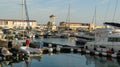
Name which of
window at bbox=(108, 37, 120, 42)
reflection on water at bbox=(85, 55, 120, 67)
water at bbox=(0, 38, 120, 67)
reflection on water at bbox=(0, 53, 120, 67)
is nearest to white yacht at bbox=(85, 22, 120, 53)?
window at bbox=(108, 37, 120, 42)

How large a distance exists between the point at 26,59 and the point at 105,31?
15.2m

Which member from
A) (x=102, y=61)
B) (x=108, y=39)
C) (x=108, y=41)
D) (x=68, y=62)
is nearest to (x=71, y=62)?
(x=68, y=62)

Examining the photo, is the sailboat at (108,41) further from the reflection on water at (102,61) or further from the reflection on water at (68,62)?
the reflection on water at (68,62)

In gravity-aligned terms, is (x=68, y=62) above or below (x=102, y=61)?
above

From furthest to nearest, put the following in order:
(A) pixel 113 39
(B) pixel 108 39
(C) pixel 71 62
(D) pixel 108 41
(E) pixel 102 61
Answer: (B) pixel 108 39, (D) pixel 108 41, (A) pixel 113 39, (E) pixel 102 61, (C) pixel 71 62

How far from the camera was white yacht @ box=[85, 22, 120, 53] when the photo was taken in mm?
41625

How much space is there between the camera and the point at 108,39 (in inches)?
1683

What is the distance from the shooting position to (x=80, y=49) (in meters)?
45.2

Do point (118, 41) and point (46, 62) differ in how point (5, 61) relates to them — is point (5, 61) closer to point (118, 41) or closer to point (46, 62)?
point (46, 62)

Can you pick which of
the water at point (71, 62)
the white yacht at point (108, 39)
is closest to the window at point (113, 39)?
the white yacht at point (108, 39)

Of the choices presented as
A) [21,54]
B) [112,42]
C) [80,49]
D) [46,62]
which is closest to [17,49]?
[21,54]

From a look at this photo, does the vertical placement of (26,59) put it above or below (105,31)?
A: below

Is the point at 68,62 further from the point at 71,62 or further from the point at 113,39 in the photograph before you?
the point at 113,39

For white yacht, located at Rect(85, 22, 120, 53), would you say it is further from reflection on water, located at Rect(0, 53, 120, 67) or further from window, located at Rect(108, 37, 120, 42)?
reflection on water, located at Rect(0, 53, 120, 67)
